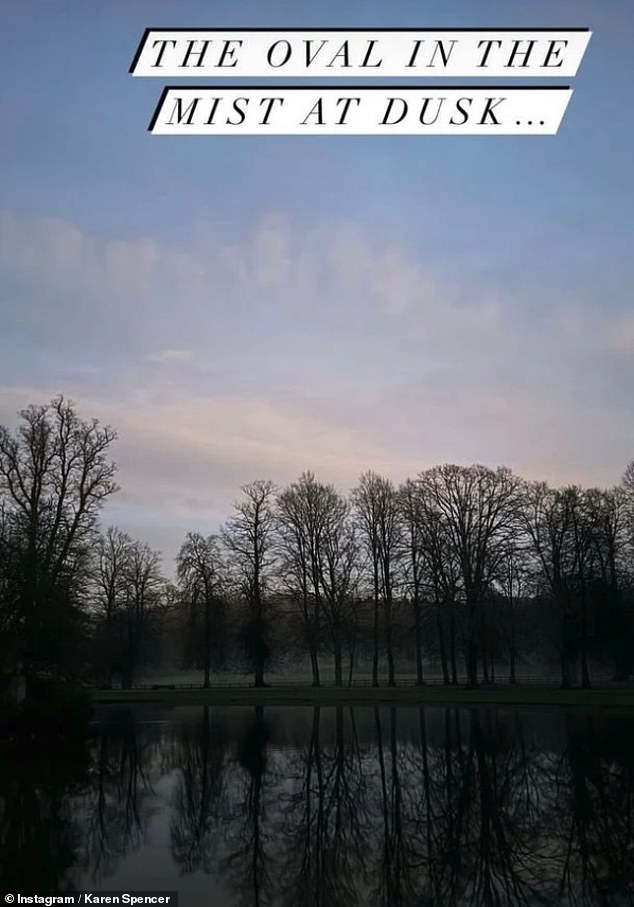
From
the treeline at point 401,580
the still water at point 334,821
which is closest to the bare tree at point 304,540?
the treeline at point 401,580

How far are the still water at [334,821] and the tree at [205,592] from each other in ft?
126

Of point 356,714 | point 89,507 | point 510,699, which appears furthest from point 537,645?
point 89,507

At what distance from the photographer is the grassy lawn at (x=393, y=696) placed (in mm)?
43906

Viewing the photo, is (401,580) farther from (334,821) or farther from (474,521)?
(334,821)

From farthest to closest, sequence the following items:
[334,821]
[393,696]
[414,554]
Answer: [414,554] < [393,696] < [334,821]

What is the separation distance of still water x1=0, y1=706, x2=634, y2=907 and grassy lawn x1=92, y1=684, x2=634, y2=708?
18.8 metres

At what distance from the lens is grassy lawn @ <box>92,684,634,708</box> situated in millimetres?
43906

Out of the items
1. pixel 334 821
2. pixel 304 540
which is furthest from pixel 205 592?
pixel 334 821

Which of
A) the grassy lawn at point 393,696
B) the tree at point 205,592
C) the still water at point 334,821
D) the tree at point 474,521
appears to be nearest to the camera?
the still water at point 334,821

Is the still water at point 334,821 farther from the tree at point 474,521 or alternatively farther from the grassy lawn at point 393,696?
the tree at point 474,521

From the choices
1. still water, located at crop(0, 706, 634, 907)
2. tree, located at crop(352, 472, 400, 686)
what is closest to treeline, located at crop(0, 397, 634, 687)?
tree, located at crop(352, 472, 400, 686)

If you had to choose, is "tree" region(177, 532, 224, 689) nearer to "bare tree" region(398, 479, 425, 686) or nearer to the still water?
"bare tree" region(398, 479, 425, 686)

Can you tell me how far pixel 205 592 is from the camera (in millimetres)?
65500

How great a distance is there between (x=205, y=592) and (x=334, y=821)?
174 feet
